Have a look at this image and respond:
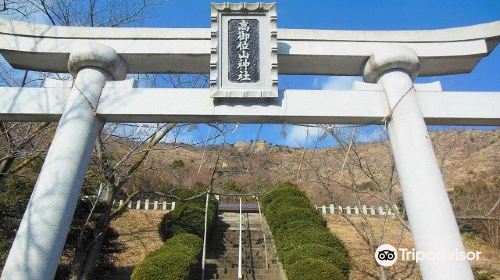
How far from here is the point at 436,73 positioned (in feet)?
15.6

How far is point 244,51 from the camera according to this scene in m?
4.23

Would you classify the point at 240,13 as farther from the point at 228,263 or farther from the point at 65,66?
the point at 228,263

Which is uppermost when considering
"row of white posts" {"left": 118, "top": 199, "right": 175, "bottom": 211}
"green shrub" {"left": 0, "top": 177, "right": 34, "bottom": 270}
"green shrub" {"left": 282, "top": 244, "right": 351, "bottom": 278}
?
"row of white posts" {"left": 118, "top": 199, "right": 175, "bottom": 211}

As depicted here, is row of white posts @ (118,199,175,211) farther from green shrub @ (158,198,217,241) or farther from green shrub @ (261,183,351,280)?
green shrub @ (261,183,351,280)

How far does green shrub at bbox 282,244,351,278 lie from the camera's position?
30.3 feet

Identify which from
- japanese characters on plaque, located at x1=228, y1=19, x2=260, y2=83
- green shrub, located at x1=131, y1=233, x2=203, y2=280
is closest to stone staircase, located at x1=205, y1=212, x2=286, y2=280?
green shrub, located at x1=131, y1=233, x2=203, y2=280

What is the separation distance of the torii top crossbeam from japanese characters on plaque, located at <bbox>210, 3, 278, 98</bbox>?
20cm

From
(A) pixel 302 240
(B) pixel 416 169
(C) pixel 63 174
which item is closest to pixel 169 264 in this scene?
(A) pixel 302 240

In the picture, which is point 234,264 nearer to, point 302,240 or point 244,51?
point 302,240

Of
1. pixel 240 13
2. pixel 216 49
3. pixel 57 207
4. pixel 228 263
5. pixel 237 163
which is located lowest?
pixel 57 207

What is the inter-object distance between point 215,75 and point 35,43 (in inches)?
80.5

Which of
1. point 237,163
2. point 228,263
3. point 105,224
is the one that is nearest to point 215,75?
point 105,224

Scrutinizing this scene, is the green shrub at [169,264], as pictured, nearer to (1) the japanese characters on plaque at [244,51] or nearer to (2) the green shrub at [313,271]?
(2) the green shrub at [313,271]

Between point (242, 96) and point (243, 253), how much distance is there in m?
8.64
